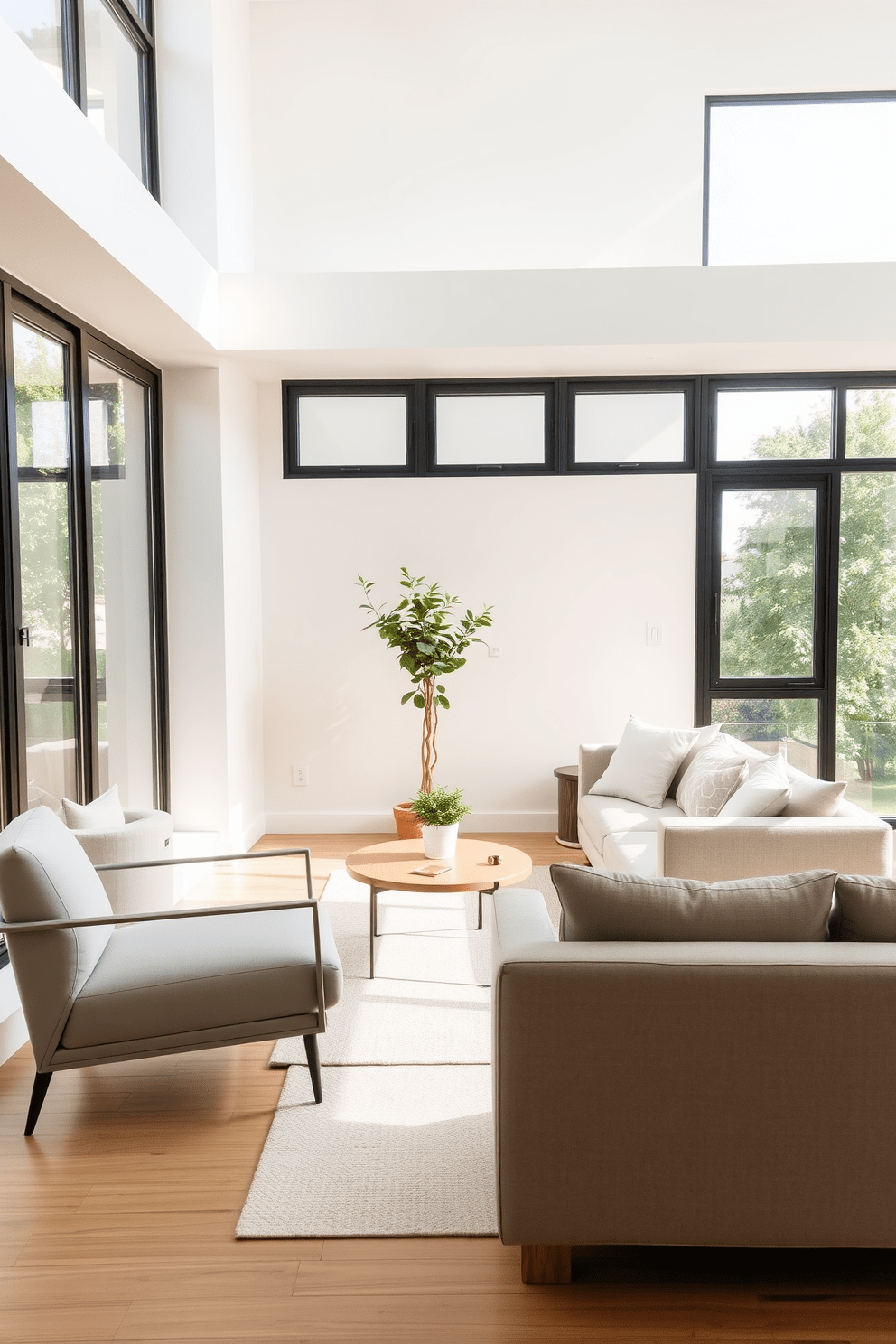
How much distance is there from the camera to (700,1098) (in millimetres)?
1887

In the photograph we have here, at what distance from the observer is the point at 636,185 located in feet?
18.5

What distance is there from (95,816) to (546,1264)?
7.51ft

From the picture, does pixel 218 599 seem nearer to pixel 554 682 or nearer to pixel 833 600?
pixel 554 682

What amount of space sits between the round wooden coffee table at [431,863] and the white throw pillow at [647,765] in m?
1.03

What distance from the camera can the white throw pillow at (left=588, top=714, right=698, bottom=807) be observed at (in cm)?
480

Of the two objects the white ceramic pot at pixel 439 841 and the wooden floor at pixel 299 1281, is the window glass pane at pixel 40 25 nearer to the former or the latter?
the white ceramic pot at pixel 439 841

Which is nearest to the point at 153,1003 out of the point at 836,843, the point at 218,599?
the point at 836,843

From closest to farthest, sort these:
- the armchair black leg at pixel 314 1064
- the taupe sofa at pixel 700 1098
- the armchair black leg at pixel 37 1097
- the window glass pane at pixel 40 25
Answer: the taupe sofa at pixel 700 1098 → the armchair black leg at pixel 37 1097 → the armchair black leg at pixel 314 1064 → the window glass pane at pixel 40 25

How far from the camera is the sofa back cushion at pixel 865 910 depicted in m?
2.05

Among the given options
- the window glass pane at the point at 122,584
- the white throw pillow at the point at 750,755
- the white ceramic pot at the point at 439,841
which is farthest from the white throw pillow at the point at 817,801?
the window glass pane at the point at 122,584

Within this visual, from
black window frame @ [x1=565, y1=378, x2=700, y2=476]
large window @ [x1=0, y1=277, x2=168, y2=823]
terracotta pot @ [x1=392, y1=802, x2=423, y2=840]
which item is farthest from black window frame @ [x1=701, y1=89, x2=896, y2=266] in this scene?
terracotta pot @ [x1=392, y1=802, x2=423, y2=840]

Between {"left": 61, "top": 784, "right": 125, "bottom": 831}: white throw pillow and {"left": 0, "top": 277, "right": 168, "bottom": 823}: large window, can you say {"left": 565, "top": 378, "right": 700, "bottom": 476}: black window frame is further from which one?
{"left": 61, "top": 784, "right": 125, "bottom": 831}: white throw pillow

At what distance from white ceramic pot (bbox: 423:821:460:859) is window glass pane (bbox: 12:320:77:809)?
1526 mm

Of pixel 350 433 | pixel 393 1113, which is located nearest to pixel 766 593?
pixel 350 433
